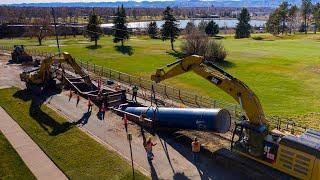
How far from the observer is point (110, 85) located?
122 feet

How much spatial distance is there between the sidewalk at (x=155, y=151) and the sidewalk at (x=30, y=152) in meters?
3.56

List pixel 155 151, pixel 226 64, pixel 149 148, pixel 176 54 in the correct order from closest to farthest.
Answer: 1. pixel 149 148
2. pixel 155 151
3. pixel 226 64
4. pixel 176 54

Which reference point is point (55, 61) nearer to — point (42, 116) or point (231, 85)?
point (42, 116)

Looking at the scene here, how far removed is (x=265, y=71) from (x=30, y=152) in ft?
125

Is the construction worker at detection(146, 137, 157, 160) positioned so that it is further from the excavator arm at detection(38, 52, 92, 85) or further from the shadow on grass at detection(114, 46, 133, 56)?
the shadow on grass at detection(114, 46, 133, 56)

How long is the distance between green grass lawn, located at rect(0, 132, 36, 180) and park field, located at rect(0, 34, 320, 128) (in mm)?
19938

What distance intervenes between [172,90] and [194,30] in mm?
32585

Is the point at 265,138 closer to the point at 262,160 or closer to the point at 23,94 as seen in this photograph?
the point at 262,160

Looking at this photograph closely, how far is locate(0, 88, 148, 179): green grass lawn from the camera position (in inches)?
712

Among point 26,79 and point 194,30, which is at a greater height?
point 194,30

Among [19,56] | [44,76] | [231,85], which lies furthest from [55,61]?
[19,56]

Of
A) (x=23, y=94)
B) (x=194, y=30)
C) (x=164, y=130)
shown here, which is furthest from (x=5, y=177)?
(x=194, y=30)

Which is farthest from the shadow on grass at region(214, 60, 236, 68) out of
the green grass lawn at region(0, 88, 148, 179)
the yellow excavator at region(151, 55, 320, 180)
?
the yellow excavator at region(151, 55, 320, 180)

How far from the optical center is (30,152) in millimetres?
20531
